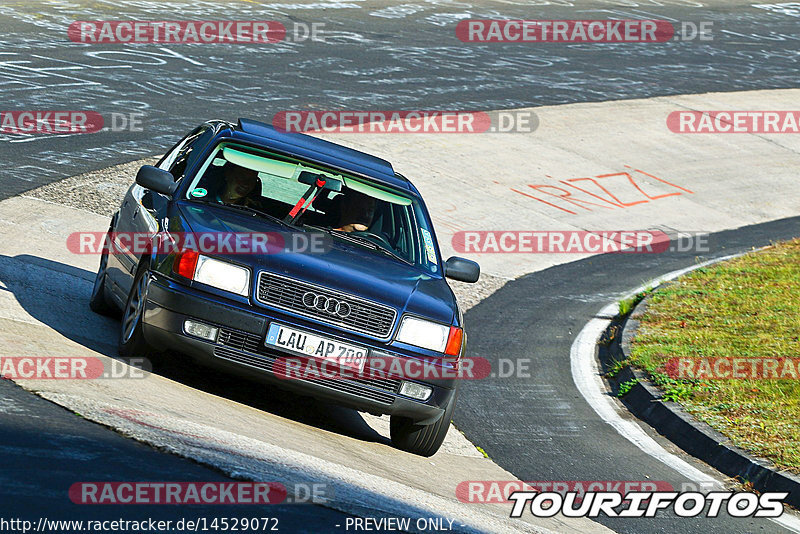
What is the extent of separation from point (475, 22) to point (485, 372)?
20.8 meters

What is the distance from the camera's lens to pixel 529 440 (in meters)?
8.25

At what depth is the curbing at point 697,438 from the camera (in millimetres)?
7430

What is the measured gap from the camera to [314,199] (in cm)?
764

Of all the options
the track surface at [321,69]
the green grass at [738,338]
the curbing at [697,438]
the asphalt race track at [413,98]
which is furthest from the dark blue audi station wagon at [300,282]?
the track surface at [321,69]

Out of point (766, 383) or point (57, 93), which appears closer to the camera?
point (766, 383)

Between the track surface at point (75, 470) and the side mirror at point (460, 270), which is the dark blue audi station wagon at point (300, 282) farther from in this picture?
the track surface at point (75, 470)

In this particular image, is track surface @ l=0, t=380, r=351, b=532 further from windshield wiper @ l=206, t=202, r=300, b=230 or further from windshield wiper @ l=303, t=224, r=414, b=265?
windshield wiper @ l=303, t=224, r=414, b=265

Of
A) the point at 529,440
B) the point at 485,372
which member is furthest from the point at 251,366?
the point at 485,372

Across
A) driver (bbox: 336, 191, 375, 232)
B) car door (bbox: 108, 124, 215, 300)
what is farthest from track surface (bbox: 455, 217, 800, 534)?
car door (bbox: 108, 124, 215, 300)

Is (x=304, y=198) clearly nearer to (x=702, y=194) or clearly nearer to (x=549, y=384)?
(x=549, y=384)

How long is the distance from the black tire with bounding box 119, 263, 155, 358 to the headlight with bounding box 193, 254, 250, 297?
42 cm

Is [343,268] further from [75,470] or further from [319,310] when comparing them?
[75,470]

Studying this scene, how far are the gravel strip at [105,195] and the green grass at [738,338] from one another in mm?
1974

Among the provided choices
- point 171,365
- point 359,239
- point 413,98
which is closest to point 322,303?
point 359,239
